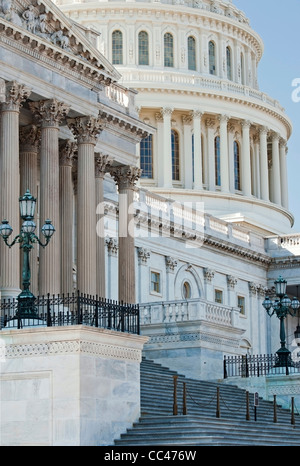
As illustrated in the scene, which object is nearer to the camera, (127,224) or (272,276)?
(127,224)

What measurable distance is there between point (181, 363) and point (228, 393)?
416 centimetres

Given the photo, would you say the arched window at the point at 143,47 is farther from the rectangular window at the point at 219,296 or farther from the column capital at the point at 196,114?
the rectangular window at the point at 219,296

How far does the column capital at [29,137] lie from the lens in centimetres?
4697

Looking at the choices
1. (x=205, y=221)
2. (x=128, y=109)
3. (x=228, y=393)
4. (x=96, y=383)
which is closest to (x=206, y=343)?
(x=228, y=393)

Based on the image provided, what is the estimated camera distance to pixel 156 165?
94875 mm

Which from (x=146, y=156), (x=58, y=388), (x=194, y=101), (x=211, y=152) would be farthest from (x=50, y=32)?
(x=211, y=152)

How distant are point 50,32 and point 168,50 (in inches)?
2132

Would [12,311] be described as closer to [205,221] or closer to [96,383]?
[96,383]

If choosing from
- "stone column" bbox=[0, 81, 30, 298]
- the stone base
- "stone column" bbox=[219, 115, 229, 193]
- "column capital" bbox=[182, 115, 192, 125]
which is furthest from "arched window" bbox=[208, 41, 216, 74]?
the stone base

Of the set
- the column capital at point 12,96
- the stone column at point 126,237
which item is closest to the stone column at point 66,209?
the stone column at point 126,237

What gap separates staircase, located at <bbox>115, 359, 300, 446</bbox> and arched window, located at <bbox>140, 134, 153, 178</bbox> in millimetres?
47572

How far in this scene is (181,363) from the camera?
4884 centimetres

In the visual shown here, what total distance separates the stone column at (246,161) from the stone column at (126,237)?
4636 centimetres

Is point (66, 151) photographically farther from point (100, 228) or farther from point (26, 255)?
point (26, 255)
